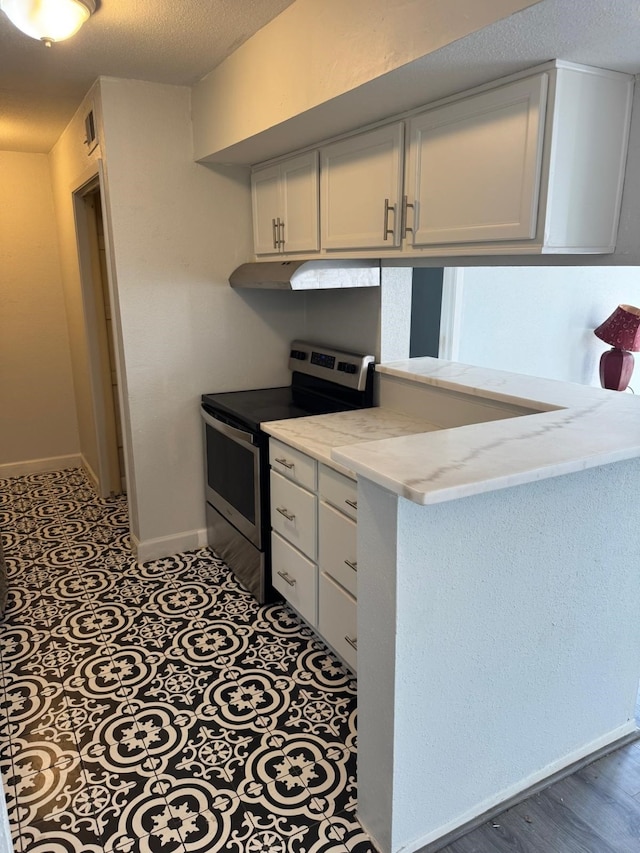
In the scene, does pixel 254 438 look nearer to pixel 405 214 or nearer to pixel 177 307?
→ pixel 177 307

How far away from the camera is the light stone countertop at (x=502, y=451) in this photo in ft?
4.16

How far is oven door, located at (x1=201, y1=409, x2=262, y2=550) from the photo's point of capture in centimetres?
267

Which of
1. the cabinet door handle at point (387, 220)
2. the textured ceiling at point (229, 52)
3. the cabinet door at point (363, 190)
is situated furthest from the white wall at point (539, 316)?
the textured ceiling at point (229, 52)

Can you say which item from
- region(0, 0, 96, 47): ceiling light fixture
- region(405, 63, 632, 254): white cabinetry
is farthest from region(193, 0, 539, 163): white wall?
region(0, 0, 96, 47): ceiling light fixture

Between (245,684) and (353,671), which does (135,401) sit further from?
(353,671)

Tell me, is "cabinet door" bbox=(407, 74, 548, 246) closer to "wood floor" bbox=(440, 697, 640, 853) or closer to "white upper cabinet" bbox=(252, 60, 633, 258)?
"white upper cabinet" bbox=(252, 60, 633, 258)

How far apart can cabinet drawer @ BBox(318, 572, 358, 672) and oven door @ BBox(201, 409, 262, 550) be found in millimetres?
491

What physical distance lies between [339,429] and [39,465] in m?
3.18

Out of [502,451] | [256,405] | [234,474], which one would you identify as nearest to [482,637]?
[502,451]

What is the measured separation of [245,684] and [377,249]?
172cm

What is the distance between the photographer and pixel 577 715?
183cm

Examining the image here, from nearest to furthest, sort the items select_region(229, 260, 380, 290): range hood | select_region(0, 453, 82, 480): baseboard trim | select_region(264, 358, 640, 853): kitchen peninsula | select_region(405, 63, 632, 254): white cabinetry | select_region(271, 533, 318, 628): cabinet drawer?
select_region(264, 358, 640, 853): kitchen peninsula → select_region(405, 63, 632, 254): white cabinetry → select_region(271, 533, 318, 628): cabinet drawer → select_region(229, 260, 380, 290): range hood → select_region(0, 453, 82, 480): baseboard trim

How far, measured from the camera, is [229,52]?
2439 mm

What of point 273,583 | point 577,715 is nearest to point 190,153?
point 273,583
